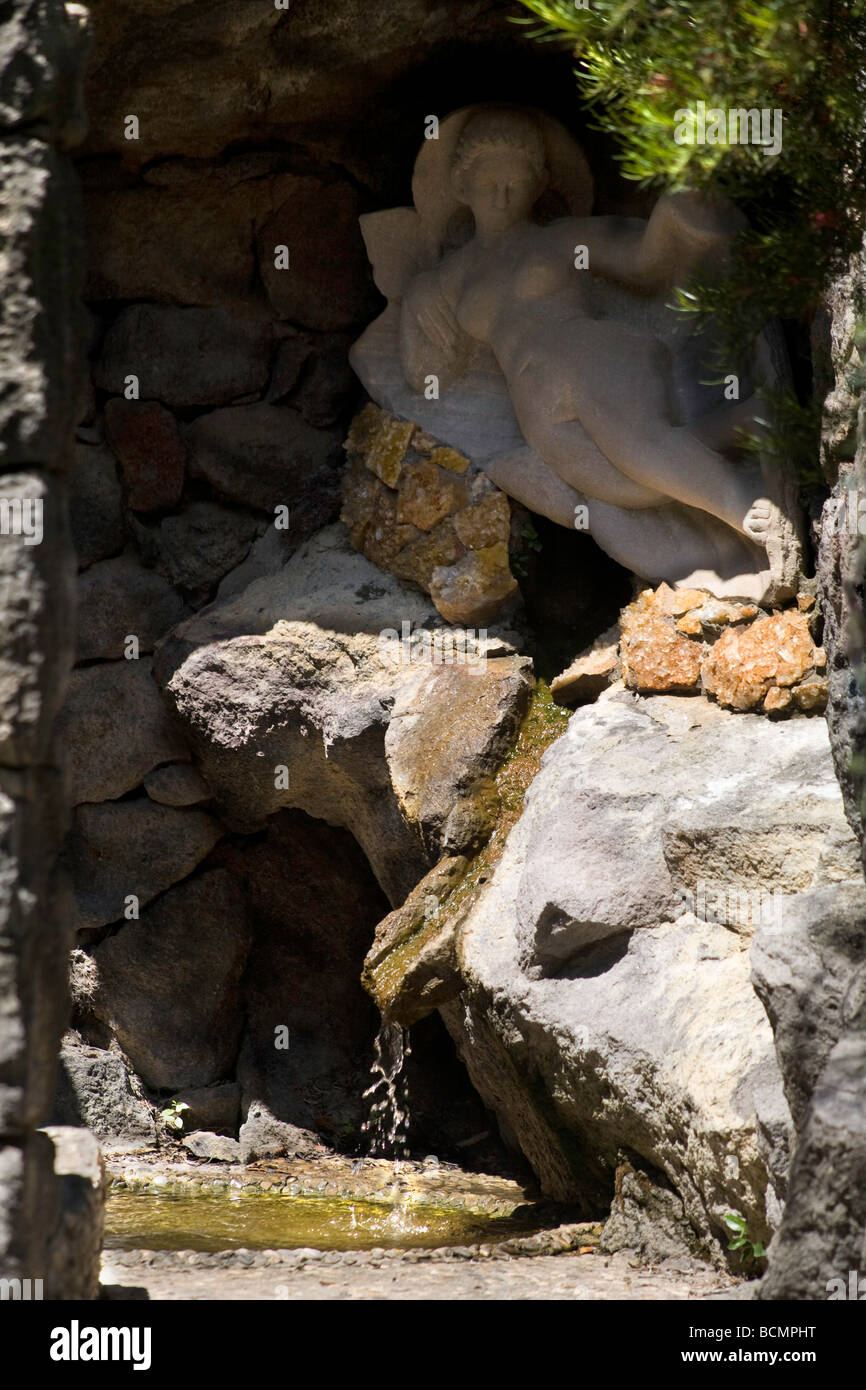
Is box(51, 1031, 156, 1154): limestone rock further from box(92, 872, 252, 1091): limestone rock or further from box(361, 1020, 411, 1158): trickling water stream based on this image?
box(361, 1020, 411, 1158): trickling water stream

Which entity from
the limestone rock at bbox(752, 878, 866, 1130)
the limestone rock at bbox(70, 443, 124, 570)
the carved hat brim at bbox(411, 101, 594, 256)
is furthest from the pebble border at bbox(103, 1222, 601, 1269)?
the carved hat brim at bbox(411, 101, 594, 256)

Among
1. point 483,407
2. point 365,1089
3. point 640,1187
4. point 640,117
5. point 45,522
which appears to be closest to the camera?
point 45,522

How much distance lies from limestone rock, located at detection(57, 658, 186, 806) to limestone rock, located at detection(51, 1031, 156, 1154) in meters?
1.00

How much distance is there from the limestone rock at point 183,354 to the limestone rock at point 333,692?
763 mm

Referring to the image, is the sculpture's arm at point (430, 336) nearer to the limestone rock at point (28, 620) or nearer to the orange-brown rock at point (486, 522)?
the orange-brown rock at point (486, 522)

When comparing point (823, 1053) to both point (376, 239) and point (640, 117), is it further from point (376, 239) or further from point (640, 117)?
point (376, 239)

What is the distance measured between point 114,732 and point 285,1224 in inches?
76.4

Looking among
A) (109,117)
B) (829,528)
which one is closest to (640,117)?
(829,528)

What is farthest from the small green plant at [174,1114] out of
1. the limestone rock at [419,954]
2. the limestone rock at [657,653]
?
the limestone rock at [657,653]

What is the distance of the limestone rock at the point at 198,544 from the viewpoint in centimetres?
569

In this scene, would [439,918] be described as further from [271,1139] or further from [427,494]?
[427,494]

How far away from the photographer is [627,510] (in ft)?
16.0

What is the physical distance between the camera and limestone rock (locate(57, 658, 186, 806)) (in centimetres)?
543

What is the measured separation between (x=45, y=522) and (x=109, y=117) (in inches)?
129
